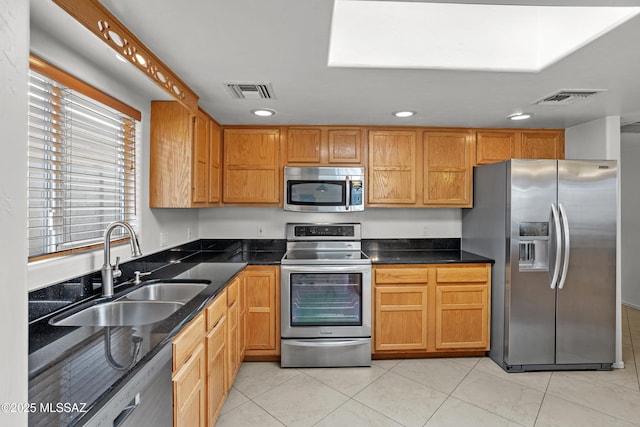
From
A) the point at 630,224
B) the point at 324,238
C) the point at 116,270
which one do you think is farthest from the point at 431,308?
the point at 630,224

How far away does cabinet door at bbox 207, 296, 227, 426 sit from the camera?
180cm

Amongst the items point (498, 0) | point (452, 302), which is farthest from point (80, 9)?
point (452, 302)

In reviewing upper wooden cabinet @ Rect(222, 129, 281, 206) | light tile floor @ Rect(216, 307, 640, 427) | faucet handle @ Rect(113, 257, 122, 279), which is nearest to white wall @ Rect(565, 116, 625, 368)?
light tile floor @ Rect(216, 307, 640, 427)

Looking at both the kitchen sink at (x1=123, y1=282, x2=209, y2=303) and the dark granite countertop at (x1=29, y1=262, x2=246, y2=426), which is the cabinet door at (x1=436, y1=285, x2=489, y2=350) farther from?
the dark granite countertop at (x1=29, y1=262, x2=246, y2=426)

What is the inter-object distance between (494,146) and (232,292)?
2839mm

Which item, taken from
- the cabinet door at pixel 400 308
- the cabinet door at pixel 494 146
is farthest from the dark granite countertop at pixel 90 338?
the cabinet door at pixel 494 146

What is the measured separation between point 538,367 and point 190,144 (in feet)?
10.8

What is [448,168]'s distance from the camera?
3215 mm

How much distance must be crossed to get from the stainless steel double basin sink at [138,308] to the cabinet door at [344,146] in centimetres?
175

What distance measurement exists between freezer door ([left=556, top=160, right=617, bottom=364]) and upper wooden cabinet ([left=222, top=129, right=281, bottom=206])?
248cm

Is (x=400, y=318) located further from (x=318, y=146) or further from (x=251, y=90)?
(x=251, y=90)

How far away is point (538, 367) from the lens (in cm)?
267

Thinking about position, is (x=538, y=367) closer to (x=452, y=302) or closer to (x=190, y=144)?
(x=452, y=302)

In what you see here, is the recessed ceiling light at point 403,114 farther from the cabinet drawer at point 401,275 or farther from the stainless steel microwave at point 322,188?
the cabinet drawer at point 401,275
